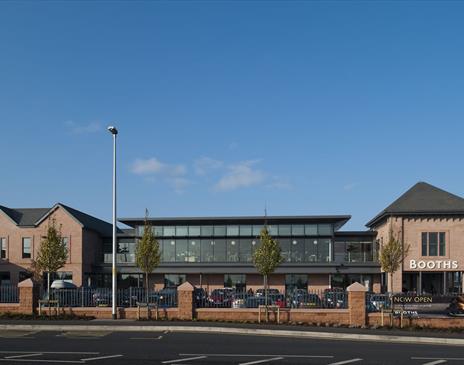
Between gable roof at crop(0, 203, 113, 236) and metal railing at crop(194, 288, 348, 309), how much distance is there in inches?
1274

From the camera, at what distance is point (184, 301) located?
26.8 metres

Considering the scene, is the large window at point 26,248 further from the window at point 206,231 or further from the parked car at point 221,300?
the parked car at point 221,300

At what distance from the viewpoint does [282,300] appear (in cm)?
2811

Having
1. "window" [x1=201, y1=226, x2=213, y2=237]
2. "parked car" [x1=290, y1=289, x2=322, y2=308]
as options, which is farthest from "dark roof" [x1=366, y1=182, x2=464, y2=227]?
"parked car" [x1=290, y1=289, x2=322, y2=308]

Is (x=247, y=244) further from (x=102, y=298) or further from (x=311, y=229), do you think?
(x=102, y=298)

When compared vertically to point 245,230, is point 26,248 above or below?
below

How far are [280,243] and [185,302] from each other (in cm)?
2986

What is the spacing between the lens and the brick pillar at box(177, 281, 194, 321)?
26734mm

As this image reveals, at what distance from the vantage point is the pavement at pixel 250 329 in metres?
20.9

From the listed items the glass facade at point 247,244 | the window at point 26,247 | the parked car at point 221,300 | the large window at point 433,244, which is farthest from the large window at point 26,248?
the large window at point 433,244

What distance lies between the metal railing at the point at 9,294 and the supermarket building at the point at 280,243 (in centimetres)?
2723

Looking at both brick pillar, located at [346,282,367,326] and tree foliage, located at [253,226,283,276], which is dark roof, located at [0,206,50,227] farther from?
brick pillar, located at [346,282,367,326]

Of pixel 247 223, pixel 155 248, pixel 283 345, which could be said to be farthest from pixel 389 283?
pixel 283 345

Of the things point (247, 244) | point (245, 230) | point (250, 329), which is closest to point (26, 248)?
point (245, 230)
